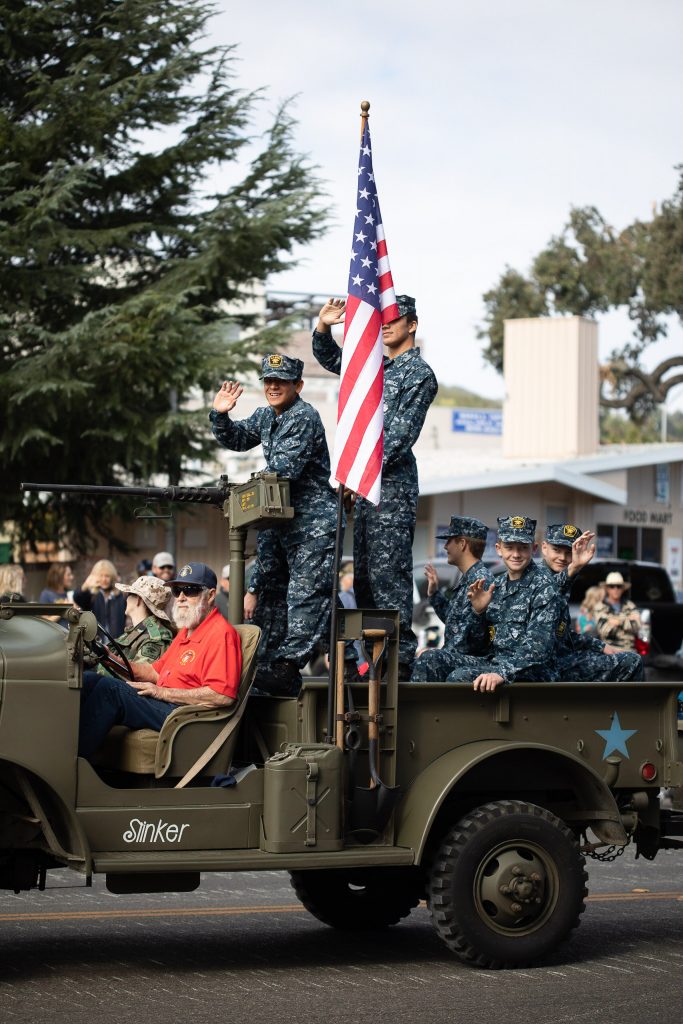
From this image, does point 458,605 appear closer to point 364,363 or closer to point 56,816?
point 364,363

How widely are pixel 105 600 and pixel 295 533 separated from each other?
24.8 ft

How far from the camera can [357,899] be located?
874cm

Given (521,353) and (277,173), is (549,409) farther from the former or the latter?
(277,173)

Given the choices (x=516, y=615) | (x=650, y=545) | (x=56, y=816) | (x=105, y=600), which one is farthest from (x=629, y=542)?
(x=56, y=816)

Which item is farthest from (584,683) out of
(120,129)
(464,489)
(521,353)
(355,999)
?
(521,353)

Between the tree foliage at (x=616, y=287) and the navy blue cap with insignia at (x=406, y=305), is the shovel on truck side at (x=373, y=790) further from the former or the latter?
the tree foliage at (x=616, y=287)

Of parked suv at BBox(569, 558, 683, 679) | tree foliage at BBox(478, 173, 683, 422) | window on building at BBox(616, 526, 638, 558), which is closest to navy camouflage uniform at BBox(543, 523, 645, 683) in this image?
parked suv at BBox(569, 558, 683, 679)

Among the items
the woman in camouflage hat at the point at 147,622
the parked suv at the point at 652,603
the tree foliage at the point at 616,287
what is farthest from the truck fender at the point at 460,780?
the tree foliage at the point at 616,287

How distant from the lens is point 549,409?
35.4m

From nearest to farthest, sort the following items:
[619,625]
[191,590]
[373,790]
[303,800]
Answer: [303,800] → [373,790] → [191,590] → [619,625]

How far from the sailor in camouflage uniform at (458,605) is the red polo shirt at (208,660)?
128 cm

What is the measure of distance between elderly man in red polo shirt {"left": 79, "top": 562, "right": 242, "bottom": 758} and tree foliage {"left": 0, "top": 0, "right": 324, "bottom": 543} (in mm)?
13257

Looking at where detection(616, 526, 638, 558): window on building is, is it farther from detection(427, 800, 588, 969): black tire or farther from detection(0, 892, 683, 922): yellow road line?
detection(427, 800, 588, 969): black tire

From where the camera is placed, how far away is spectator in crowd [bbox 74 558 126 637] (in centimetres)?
1488
